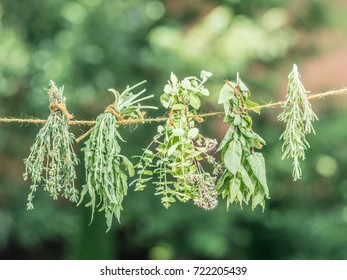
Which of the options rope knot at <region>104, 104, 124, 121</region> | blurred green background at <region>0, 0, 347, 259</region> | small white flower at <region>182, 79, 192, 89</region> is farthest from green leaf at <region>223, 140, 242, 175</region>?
blurred green background at <region>0, 0, 347, 259</region>

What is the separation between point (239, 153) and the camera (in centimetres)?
230

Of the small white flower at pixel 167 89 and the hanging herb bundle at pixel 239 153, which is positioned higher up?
the small white flower at pixel 167 89

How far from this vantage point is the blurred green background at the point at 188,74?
5.75m

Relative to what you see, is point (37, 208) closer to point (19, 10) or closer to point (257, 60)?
point (19, 10)

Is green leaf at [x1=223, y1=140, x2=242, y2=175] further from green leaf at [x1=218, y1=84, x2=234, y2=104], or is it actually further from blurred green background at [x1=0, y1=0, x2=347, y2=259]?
blurred green background at [x1=0, y1=0, x2=347, y2=259]

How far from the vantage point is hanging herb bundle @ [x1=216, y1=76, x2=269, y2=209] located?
2.31 meters

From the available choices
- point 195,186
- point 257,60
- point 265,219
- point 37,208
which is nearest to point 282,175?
point 265,219

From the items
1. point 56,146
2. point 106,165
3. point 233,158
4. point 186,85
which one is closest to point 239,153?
point 233,158

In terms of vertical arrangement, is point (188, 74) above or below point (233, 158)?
above

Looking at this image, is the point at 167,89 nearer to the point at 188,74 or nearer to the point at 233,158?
the point at 233,158

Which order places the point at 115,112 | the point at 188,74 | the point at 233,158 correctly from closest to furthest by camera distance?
1. the point at 233,158
2. the point at 115,112
3. the point at 188,74

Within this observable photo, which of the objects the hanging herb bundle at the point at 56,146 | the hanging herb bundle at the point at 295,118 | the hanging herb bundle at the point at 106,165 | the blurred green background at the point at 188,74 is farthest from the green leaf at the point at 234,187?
the blurred green background at the point at 188,74

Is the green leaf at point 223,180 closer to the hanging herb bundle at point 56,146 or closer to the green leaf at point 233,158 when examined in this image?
the green leaf at point 233,158

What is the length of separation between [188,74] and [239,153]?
3398 millimetres
